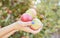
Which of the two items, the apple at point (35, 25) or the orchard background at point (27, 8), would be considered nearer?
the apple at point (35, 25)

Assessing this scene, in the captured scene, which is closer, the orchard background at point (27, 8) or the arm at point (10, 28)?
the arm at point (10, 28)

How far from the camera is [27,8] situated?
1.21 meters

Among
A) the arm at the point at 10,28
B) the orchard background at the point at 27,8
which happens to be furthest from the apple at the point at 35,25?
the orchard background at the point at 27,8

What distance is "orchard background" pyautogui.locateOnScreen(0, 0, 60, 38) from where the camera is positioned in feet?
3.76

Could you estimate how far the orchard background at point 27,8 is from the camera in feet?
3.76

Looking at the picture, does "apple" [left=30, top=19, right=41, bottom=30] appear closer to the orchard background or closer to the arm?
the arm

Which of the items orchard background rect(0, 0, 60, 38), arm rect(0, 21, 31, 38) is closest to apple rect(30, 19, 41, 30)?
arm rect(0, 21, 31, 38)

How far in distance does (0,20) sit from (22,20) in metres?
0.19

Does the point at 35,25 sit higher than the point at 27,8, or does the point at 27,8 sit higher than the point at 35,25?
the point at 27,8

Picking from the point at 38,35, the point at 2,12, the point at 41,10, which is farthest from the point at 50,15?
the point at 2,12

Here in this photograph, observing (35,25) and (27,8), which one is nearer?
(35,25)

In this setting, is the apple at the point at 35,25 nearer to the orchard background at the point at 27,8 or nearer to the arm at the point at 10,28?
the arm at the point at 10,28

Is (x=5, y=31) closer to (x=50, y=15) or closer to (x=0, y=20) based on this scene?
(x=0, y=20)

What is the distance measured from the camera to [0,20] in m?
1.12
